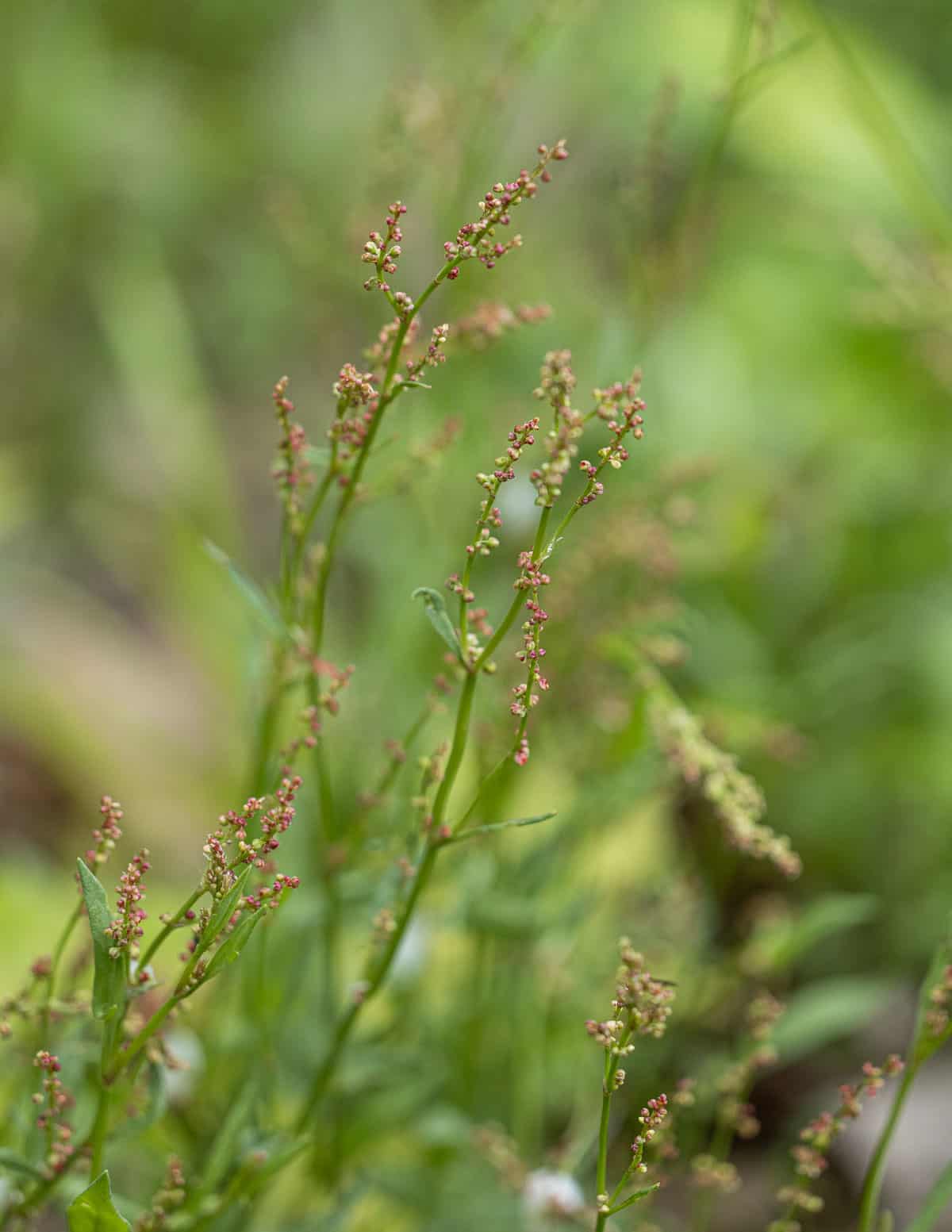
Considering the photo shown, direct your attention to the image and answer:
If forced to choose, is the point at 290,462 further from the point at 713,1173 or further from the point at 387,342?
the point at 713,1173

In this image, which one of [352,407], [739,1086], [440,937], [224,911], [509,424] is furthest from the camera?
[509,424]

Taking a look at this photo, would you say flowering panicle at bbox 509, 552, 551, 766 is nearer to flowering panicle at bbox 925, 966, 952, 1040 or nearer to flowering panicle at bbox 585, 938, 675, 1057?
flowering panicle at bbox 585, 938, 675, 1057

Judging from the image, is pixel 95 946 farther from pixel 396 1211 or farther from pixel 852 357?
pixel 852 357

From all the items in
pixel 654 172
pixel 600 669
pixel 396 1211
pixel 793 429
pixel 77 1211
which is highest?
pixel 793 429

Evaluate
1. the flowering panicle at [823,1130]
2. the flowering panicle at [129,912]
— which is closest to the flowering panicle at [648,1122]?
the flowering panicle at [823,1130]

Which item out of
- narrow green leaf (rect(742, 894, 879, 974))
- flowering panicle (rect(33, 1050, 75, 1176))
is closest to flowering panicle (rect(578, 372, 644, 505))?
flowering panicle (rect(33, 1050, 75, 1176))

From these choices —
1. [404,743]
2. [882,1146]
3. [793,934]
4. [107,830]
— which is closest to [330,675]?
[404,743]

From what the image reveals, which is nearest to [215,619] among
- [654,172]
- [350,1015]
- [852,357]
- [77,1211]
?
[852,357]
